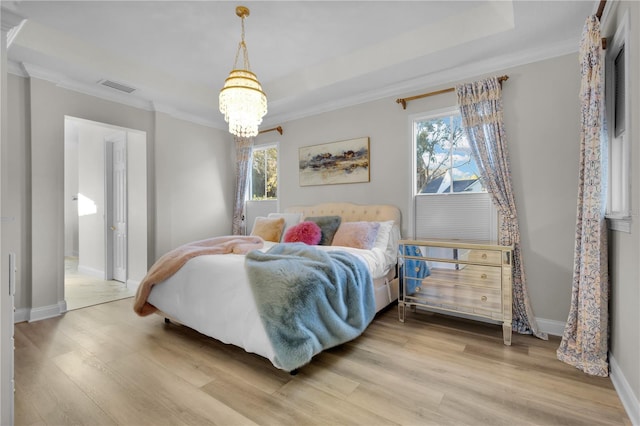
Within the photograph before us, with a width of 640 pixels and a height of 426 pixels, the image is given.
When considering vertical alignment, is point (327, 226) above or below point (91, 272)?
above

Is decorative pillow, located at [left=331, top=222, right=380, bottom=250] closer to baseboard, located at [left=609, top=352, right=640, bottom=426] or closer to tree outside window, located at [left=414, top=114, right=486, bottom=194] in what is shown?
tree outside window, located at [left=414, top=114, right=486, bottom=194]

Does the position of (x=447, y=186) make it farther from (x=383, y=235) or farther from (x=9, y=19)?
(x=9, y=19)

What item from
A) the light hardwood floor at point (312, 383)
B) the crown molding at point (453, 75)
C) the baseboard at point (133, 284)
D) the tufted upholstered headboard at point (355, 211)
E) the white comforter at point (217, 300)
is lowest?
the light hardwood floor at point (312, 383)

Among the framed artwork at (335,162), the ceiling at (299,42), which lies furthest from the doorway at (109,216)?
the framed artwork at (335,162)

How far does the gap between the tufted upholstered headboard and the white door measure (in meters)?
2.71

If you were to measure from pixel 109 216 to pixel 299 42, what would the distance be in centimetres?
408

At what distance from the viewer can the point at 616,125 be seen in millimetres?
2059

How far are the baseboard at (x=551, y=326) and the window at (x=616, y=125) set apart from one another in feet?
3.63

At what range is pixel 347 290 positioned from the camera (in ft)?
7.85

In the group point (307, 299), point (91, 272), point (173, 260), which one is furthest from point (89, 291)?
point (307, 299)

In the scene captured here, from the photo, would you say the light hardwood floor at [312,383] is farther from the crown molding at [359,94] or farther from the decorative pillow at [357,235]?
the crown molding at [359,94]

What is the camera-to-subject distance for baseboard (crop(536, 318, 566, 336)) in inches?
104

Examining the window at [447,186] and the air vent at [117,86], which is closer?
the window at [447,186]

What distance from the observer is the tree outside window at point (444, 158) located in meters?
3.21
